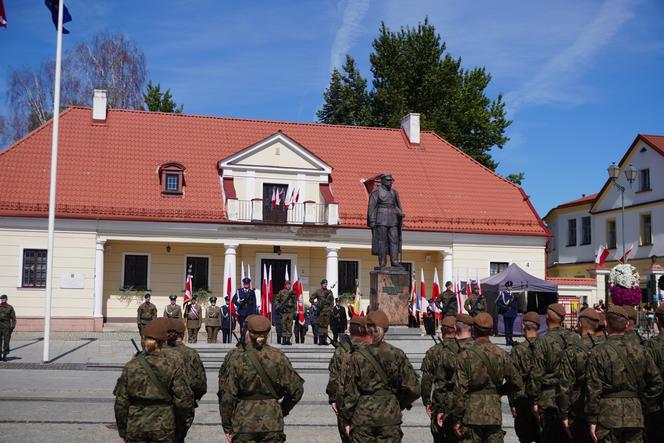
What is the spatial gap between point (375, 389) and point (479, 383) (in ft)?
3.30

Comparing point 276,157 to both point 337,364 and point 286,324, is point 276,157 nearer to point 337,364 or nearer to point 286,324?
point 286,324

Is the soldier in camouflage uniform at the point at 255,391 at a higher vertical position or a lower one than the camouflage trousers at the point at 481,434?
higher

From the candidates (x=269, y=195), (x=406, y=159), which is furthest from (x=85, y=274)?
(x=406, y=159)

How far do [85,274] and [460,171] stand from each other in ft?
58.3

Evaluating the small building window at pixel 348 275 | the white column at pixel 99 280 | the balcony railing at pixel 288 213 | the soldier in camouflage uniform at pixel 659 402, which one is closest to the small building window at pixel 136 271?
the white column at pixel 99 280

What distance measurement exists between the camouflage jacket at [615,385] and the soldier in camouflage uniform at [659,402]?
1.53 feet

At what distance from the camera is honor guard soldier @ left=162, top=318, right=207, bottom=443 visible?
7.04 metres

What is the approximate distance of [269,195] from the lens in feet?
107

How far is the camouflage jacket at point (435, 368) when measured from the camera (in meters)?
7.93

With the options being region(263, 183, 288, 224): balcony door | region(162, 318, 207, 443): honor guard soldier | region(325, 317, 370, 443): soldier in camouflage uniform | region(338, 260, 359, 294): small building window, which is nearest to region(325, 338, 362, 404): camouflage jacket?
region(325, 317, 370, 443): soldier in camouflage uniform

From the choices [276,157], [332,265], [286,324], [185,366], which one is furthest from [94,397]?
[276,157]

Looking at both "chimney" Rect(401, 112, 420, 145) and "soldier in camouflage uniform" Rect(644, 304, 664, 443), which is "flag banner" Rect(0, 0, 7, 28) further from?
"chimney" Rect(401, 112, 420, 145)

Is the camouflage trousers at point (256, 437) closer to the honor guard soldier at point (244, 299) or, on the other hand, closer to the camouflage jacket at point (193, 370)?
the camouflage jacket at point (193, 370)

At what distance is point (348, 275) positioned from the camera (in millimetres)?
33531
